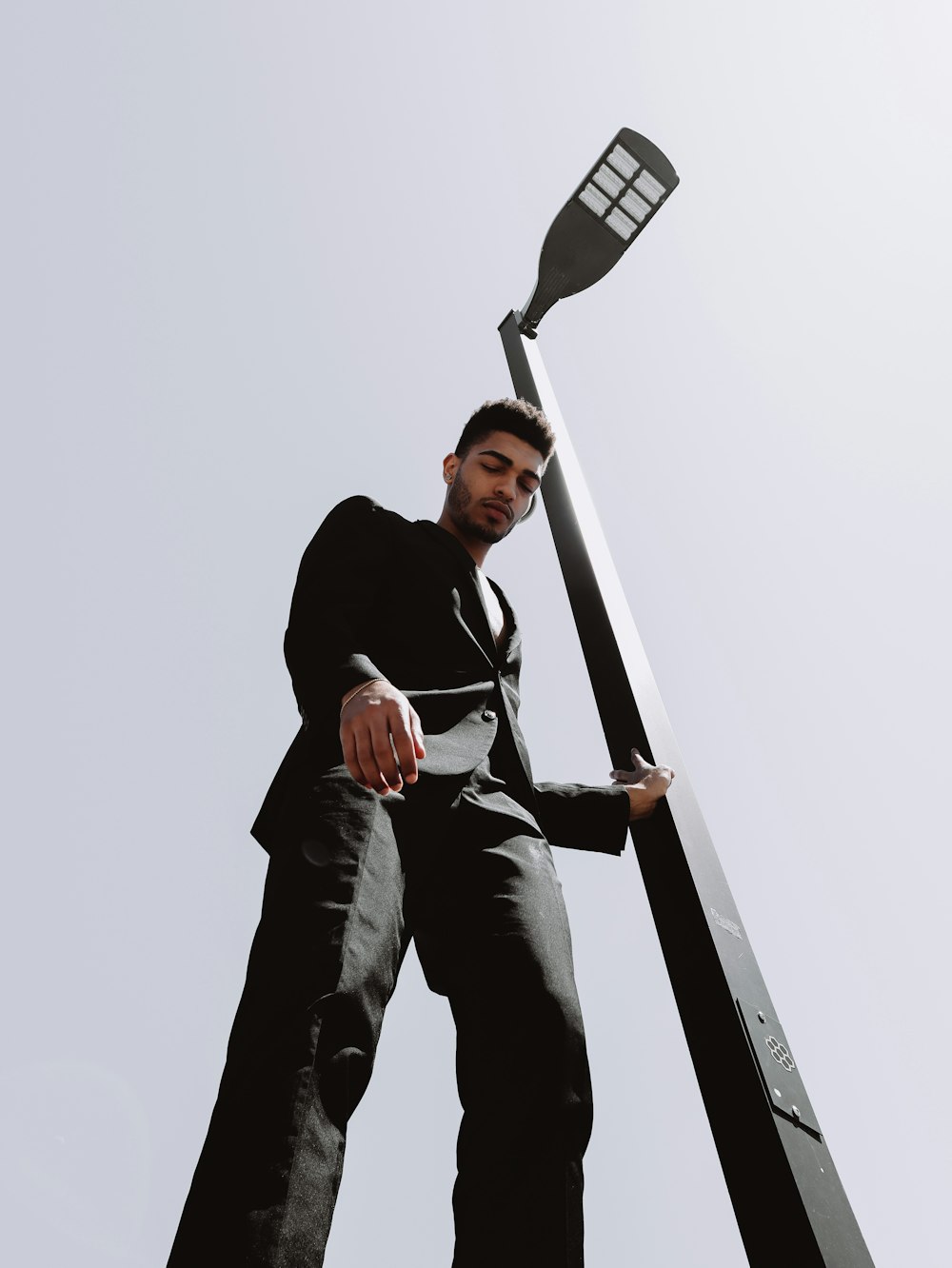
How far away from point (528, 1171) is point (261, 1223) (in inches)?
17.9

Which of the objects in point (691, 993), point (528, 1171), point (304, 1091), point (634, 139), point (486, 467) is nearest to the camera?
point (304, 1091)

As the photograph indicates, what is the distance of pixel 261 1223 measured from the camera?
0.99m

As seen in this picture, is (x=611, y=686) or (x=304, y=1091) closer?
(x=304, y=1091)

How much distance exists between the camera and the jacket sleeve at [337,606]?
158 centimetres

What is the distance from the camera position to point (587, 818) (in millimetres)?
1938

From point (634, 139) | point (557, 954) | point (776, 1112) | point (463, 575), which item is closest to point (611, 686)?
point (463, 575)

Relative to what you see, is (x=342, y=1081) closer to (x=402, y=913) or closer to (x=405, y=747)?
(x=402, y=913)

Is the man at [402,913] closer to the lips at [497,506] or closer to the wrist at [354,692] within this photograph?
the wrist at [354,692]

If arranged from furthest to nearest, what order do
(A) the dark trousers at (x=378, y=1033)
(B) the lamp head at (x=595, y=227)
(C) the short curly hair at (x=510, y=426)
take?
(B) the lamp head at (x=595, y=227)
(C) the short curly hair at (x=510, y=426)
(A) the dark trousers at (x=378, y=1033)

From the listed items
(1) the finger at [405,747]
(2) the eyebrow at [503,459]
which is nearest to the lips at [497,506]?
(2) the eyebrow at [503,459]

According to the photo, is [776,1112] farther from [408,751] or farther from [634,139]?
[634,139]

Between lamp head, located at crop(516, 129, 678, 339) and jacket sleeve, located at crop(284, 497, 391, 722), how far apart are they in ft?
5.54

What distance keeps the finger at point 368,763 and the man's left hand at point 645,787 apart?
0.71 m

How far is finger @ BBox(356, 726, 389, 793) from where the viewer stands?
137 cm
